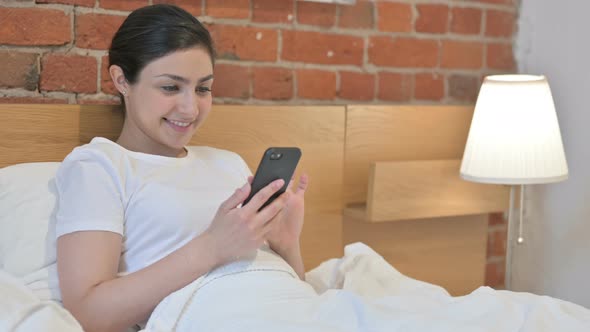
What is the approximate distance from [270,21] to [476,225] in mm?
827

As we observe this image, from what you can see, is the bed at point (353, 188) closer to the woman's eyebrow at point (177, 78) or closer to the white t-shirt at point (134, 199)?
the white t-shirt at point (134, 199)

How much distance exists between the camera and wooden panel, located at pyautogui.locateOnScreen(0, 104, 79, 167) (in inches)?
57.1

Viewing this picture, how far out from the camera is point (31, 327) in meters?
0.98

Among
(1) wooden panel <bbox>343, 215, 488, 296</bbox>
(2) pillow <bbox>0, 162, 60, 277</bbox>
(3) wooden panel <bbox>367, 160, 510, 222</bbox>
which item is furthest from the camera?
(1) wooden panel <bbox>343, 215, 488, 296</bbox>

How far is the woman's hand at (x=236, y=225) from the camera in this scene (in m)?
1.20

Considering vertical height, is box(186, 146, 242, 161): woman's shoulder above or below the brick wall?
below

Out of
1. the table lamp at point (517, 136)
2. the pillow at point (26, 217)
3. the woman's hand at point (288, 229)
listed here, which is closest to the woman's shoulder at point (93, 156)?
the pillow at point (26, 217)

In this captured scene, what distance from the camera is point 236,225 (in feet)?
3.94

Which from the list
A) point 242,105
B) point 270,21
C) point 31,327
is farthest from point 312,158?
point 31,327

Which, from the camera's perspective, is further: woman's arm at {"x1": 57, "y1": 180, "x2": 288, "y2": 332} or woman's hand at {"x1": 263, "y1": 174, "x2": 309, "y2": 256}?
woman's hand at {"x1": 263, "y1": 174, "x2": 309, "y2": 256}

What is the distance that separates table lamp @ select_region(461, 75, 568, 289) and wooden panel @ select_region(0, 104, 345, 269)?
0.35 meters

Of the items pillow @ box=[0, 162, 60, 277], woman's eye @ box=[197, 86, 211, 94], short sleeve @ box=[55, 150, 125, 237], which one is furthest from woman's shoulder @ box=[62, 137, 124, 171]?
woman's eye @ box=[197, 86, 211, 94]

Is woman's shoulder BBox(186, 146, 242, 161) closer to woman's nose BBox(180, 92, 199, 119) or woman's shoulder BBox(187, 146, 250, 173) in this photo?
woman's shoulder BBox(187, 146, 250, 173)

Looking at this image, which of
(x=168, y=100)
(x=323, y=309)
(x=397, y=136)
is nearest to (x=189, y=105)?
(x=168, y=100)
